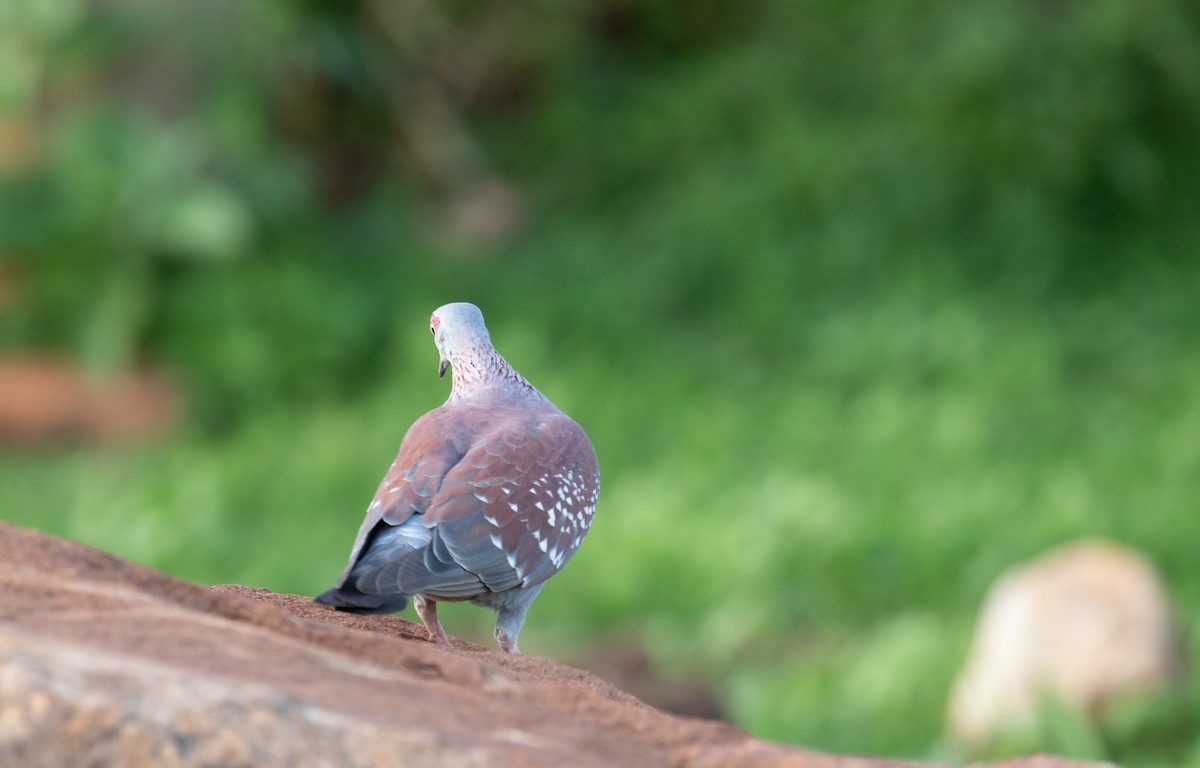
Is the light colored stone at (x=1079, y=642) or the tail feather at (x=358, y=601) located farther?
the light colored stone at (x=1079, y=642)

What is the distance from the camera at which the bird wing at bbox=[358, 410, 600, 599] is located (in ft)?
7.09

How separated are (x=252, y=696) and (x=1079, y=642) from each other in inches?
181

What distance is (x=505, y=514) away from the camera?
89.2 inches

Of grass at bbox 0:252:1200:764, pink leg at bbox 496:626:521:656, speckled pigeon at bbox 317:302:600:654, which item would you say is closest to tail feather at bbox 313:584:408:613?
speckled pigeon at bbox 317:302:600:654

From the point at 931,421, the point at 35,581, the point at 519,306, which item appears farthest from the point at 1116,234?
the point at 35,581

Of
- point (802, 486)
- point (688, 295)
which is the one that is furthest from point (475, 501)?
point (688, 295)

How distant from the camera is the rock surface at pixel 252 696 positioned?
62.4 inches

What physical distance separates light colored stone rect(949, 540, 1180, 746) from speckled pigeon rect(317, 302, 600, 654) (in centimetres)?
358

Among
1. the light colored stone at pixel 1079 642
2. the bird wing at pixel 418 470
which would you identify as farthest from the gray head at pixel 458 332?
the light colored stone at pixel 1079 642

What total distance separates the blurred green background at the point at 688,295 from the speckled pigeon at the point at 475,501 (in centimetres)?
342

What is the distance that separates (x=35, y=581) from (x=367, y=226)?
929 centimetres

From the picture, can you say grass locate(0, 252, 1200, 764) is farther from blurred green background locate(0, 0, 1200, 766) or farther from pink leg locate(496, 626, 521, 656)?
pink leg locate(496, 626, 521, 656)

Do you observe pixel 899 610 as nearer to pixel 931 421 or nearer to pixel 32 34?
pixel 931 421

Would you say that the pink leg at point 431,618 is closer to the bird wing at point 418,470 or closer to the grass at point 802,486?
the bird wing at point 418,470
